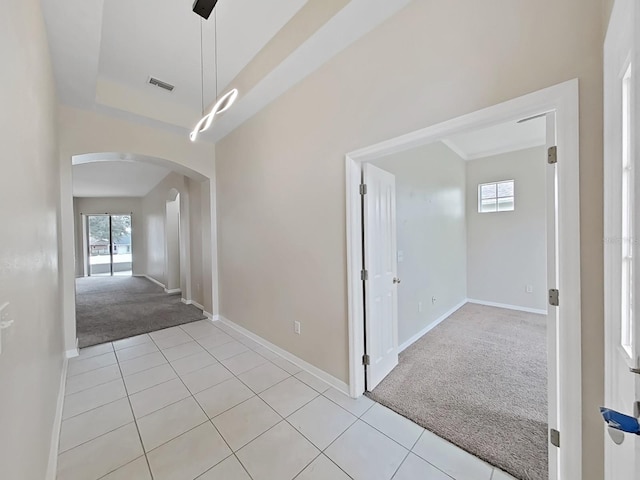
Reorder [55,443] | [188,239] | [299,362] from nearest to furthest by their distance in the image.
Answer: [55,443] → [299,362] → [188,239]

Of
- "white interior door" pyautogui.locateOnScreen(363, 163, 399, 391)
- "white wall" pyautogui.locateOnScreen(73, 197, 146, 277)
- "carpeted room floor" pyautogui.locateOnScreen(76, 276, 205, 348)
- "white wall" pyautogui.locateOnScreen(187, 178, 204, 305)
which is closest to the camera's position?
Answer: "white interior door" pyautogui.locateOnScreen(363, 163, 399, 391)

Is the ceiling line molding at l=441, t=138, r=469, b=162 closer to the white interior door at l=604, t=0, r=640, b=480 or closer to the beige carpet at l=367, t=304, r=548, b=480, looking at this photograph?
the beige carpet at l=367, t=304, r=548, b=480

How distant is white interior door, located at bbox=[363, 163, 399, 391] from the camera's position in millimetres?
2162

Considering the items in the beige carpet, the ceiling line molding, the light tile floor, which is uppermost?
the ceiling line molding

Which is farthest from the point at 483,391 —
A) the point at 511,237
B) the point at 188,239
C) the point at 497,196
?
the point at 188,239

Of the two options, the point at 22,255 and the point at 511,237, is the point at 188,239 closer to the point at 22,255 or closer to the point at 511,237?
the point at 22,255

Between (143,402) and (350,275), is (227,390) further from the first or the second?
(350,275)

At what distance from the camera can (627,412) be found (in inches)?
34.7

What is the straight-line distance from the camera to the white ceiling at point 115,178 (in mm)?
5793

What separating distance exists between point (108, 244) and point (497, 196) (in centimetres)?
1290

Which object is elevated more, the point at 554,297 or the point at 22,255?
the point at 22,255

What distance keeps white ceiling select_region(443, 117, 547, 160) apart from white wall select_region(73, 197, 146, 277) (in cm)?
1061

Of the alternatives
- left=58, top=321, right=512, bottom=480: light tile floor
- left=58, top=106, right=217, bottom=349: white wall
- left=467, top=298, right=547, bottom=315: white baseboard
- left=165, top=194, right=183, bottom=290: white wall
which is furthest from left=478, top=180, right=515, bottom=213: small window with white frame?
left=165, top=194, right=183, bottom=290: white wall

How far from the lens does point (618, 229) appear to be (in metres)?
0.97
